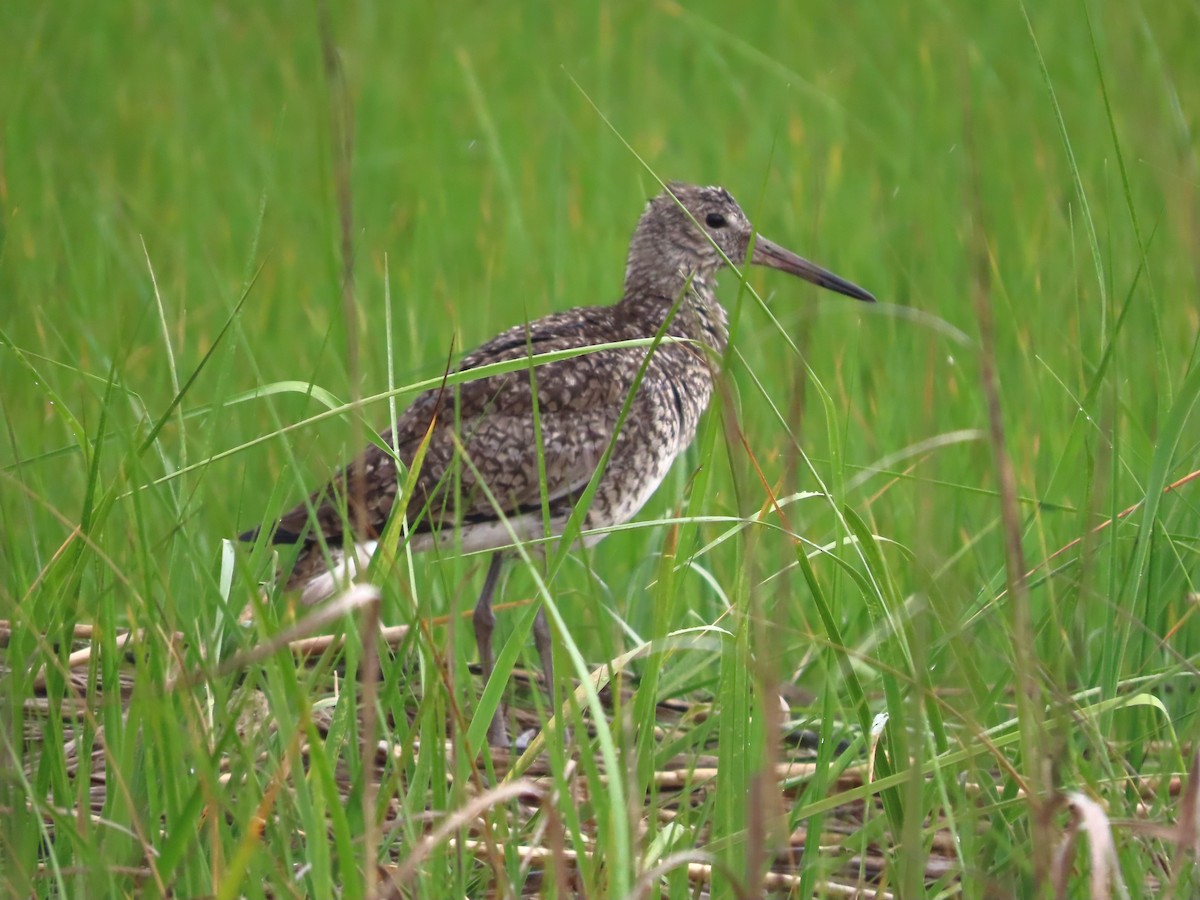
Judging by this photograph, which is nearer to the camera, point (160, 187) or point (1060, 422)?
point (1060, 422)

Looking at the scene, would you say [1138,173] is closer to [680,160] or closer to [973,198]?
[680,160]

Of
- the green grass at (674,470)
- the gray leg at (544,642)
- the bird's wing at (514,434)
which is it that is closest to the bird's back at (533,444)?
the bird's wing at (514,434)

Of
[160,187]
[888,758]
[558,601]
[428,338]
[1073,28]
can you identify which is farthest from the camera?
[1073,28]

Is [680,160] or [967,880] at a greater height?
[680,160]

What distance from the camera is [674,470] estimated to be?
231 inches

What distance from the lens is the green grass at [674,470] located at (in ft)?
7.82

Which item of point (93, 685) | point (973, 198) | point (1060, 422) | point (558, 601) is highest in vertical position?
point (973, 198)

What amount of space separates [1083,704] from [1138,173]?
6358 mm

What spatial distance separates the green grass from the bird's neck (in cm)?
41

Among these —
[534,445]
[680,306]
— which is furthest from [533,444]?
[680,306]

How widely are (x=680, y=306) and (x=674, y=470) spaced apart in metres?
0.67

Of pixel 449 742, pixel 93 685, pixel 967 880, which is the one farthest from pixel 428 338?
pixel 967 880

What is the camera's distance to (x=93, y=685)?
8.96 feet

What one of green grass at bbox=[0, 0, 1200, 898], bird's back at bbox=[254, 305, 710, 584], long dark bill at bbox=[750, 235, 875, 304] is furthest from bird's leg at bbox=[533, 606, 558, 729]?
long dark bill at bbox=[750, 235, 875, 304]
